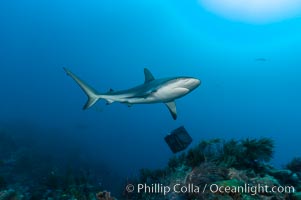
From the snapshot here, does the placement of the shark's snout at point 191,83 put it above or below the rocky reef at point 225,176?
above

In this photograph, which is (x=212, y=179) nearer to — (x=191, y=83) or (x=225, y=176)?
(x=225, y=176)

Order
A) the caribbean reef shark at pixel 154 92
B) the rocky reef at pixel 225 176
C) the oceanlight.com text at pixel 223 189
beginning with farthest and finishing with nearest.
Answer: the caribbean reef shark at pixel 154 92 → the rocky reef at pixel 225 176 → the oceanlight.com text at pixel 223 189

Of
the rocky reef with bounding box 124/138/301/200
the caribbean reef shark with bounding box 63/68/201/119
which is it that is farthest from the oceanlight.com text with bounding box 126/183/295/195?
the caribbean reef shark with bounding box 63/68/201/119

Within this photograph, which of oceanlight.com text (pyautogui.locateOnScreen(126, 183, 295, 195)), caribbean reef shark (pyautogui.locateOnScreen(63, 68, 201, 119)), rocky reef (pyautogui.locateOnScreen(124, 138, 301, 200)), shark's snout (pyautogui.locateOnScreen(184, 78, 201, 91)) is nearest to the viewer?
oceanlight.com text (pyautogui.locateOnScreen(126, 183, 295, 195))

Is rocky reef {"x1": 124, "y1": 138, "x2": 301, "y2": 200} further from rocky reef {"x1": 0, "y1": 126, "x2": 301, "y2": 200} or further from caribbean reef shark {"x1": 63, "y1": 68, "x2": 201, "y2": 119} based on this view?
caribbean reef shark {"x1": 63, "y1": 68, "x2": 201, "y2": 119}

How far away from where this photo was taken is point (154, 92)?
8031 mm

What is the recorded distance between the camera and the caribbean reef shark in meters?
7.50

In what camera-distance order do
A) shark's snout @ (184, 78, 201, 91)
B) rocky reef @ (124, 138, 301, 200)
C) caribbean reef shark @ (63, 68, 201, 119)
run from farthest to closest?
caribbean reef shark @ (63, 68, 201, 119) < shark's snout @ (184, 78, 201, 91) < rocky reef @ (124, 138, 301, 200)

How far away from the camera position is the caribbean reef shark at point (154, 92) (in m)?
7.50

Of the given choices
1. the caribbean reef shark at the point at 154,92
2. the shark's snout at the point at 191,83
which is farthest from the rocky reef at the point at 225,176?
the shark's snout at the point at 191,83

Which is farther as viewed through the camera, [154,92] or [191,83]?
[154,92]

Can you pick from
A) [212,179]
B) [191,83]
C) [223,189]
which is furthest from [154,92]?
[223,189]

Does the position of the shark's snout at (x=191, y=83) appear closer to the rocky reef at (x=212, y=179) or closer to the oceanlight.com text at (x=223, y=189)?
the rocky reef at (x=212, y=179)

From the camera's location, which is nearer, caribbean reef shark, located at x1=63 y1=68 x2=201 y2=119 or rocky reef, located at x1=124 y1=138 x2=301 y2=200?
rocky reef, located at x1=124 y1=138 x2=301 y2=200
